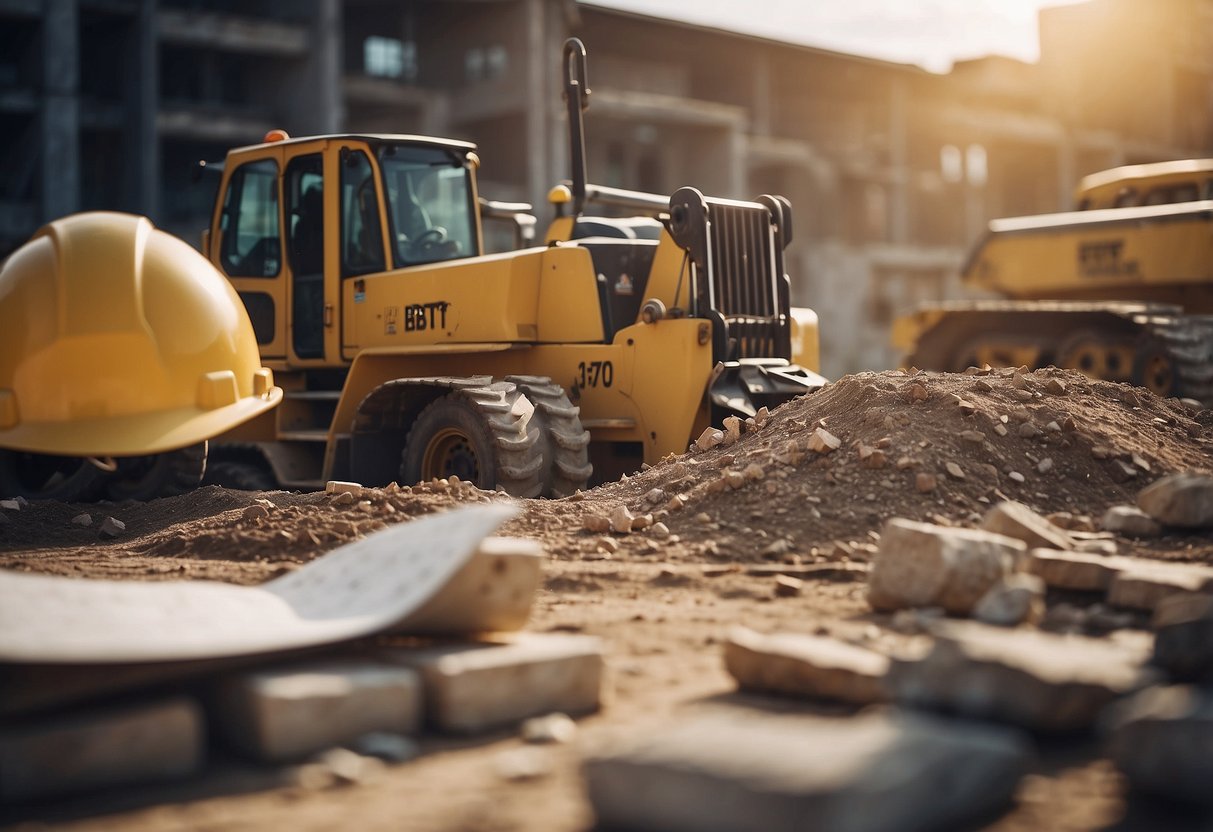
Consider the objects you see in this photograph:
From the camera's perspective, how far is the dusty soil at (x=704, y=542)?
3406 millimetres

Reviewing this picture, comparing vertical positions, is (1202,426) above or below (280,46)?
below

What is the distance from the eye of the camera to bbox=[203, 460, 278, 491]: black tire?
34.4ft

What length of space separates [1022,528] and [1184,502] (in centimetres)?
115

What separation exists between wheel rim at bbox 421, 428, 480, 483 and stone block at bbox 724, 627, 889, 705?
5.03 metres

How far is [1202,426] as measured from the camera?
9.31 m

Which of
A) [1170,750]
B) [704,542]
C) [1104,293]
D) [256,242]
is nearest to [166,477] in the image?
[256,242]

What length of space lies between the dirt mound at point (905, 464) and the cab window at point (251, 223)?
14.1ft

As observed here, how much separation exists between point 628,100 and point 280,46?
9.40 metres

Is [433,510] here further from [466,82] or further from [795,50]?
[795,50]

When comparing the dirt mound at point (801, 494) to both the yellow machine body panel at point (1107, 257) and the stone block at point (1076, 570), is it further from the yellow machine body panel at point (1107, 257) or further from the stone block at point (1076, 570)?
the yellow machine body panel at point (1107, 257)

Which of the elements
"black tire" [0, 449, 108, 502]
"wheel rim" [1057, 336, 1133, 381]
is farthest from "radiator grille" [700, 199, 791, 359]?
"wheel rim" [1057, 336, 1133, 381]

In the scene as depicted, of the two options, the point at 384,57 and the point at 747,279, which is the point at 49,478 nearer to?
the point at 747,279

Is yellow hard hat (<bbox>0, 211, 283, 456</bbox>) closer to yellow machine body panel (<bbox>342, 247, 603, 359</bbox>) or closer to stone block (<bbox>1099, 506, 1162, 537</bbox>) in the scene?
yellow machine body panel (<bbox>342, 247, 603, 359</bbox>)

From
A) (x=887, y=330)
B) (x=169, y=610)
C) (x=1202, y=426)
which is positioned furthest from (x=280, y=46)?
(x=169, y=610)
